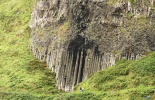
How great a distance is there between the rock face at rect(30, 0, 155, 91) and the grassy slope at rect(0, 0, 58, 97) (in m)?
1.81

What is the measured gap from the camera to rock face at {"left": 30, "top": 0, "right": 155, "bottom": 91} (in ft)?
125

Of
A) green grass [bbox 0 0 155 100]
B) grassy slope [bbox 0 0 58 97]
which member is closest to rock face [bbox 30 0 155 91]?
green grass [bbox 0 0 155 100]

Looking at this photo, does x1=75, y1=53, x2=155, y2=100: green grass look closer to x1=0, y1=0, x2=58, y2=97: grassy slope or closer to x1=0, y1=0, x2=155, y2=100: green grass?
x1=0, y1=0, x2=155, y2=100: green grass

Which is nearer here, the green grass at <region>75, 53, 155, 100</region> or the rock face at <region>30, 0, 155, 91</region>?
the green grass at <region>75, 53, 155, 100</region>

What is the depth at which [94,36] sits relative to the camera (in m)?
41.0

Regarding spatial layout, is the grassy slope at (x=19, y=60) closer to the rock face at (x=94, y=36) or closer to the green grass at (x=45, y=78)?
the green grass at (x=45, y=78)

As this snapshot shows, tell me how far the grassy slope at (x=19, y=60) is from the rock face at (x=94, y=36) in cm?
181

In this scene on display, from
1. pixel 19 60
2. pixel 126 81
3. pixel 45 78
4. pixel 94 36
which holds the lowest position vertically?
pixel 45 78

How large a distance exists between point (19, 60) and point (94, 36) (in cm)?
1187

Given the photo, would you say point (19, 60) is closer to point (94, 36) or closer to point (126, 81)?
point (94, 36)

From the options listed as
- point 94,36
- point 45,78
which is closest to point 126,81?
point 94,36

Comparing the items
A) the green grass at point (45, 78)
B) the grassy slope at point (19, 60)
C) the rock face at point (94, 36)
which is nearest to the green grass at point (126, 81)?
the green grass at point (45, 78)

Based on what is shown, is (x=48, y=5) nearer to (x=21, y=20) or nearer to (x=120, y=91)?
(x=21, y=20)

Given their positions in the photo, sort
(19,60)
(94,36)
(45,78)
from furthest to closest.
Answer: (19,60), (45,78), (94,36)
